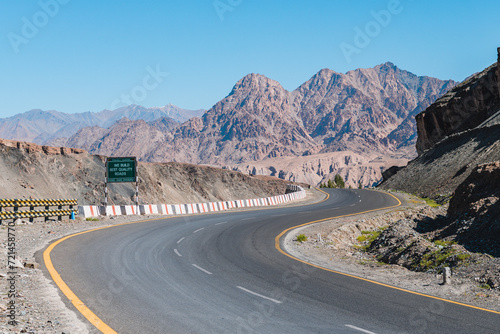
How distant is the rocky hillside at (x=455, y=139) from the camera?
1998 inches

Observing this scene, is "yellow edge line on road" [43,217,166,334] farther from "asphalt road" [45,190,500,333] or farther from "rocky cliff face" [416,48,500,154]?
"rocky cliff face" [416,48,500,154]

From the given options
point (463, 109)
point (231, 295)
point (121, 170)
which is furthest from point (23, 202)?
point (463, 109)

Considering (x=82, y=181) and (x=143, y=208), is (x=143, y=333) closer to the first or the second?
(x=143, y=208)

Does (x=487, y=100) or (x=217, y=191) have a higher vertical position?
(x=487, y=100)

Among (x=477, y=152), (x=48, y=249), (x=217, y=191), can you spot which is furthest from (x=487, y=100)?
(x=48, y=249)

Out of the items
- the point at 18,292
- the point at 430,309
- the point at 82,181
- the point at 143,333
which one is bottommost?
the point at 430,309

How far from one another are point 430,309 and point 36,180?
48897 millimetres

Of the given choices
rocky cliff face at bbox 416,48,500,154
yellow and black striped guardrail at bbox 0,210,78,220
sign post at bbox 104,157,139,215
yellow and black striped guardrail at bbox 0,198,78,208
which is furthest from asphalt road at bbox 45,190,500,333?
rocky cliff face at bbox 416,48,500,154

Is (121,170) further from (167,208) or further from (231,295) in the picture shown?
(231,295)

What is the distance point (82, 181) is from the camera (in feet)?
180

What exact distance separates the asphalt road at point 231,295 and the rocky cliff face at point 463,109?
65969 mm

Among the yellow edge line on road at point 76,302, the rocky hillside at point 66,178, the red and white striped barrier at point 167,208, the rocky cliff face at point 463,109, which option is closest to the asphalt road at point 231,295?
the yellow edge line on road at point 76,302

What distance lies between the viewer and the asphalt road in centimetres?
866

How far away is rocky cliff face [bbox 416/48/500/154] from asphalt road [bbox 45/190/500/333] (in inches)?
2597
